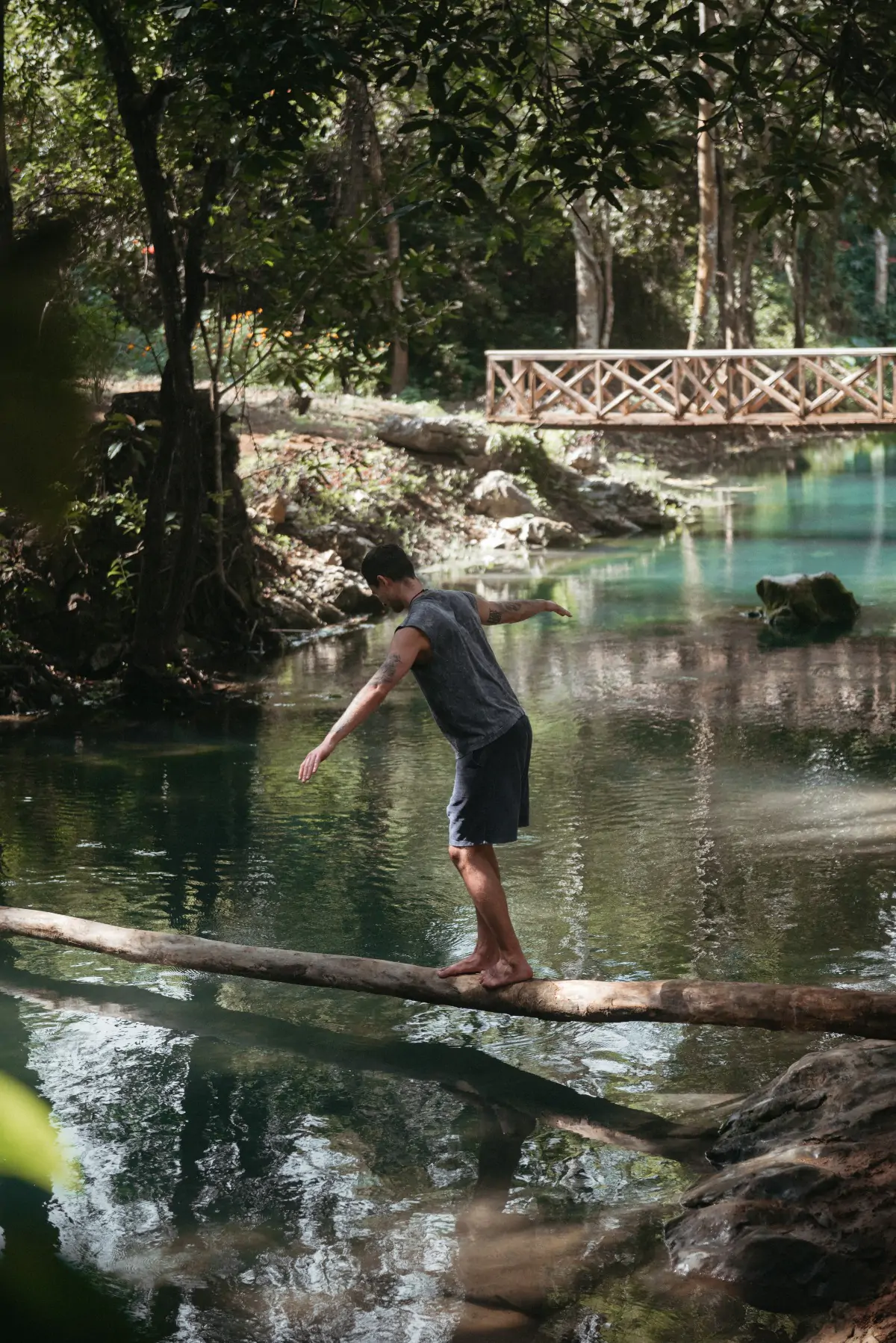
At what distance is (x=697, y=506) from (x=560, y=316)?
8619 mm

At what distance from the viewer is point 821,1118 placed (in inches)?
156

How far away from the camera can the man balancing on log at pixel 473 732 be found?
15.8 ft

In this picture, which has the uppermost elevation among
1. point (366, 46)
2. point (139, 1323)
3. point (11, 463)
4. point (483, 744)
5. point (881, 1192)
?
point (366, 46)

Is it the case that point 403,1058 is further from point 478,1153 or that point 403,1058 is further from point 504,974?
point 478,1153

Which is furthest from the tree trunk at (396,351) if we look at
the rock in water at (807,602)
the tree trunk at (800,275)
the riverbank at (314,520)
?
the rock in water at (807,602)

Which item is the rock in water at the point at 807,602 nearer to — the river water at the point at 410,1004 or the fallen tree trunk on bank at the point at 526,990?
the river water at the point at 410,1004

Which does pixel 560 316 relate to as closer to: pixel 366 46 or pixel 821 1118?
pixel 366 46

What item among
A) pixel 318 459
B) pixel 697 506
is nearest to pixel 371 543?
pixel 318 459

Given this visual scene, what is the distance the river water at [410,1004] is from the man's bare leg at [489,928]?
0.40m

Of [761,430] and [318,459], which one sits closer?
[318,459]

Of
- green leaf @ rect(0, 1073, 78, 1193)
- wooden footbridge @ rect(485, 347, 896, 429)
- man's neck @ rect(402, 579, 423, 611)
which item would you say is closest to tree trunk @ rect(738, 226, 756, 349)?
wooden footbridge @ rect(485, 347, 896, 429)

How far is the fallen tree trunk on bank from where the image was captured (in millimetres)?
4137

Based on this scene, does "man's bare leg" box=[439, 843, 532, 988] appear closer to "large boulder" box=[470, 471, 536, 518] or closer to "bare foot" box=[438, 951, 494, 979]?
"bare foot" box=[438, 951, 494, 979]

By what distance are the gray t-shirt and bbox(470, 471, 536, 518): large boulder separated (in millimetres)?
16137
